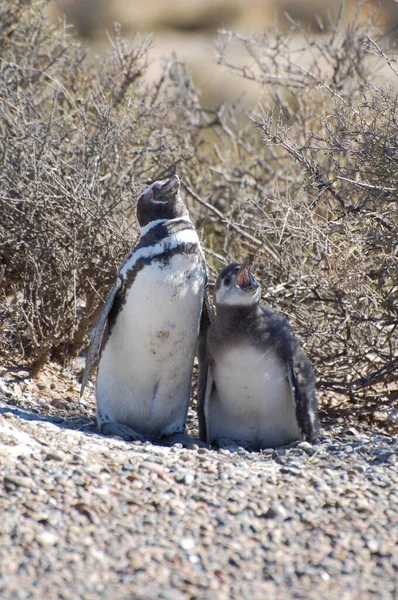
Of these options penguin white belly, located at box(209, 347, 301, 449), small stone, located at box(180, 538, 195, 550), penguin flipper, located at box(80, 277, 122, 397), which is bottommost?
small stone, located at box(180, 538, 195, 550)

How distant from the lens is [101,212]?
4.96 m

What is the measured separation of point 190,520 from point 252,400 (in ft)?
4.15

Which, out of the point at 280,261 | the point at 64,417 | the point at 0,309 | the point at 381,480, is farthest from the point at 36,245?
the point at 381,480

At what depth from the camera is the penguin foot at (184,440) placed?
430 centimetres

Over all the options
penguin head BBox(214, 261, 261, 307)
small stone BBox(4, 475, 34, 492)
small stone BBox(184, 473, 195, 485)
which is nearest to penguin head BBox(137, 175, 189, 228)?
penguin head BBox(214, 261, 261, 307)

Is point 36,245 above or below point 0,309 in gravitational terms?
above

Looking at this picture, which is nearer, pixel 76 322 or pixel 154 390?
pixel 154 390

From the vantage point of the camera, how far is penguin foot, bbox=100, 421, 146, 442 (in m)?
4.34

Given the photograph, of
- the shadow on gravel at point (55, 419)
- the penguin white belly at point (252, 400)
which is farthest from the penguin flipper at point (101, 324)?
the penguin white belly at point (252, 400)

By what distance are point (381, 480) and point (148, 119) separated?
10.8 ft

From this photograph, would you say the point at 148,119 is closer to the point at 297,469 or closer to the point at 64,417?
the point at 64,417

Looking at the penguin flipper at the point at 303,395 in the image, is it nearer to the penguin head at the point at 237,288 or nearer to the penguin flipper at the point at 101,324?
the penguin head at the point at 237,288

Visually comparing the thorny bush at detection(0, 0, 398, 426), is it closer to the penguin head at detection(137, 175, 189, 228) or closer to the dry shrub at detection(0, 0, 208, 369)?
the dry shrub at detection(0, 0, 208, 369)

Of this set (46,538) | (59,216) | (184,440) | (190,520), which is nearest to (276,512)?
(190,520)
